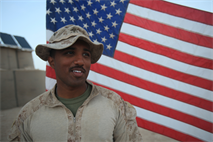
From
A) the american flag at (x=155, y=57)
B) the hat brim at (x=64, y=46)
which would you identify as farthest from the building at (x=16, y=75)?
the hat brim at (x=64, y=46)

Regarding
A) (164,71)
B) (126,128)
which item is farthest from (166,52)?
(126,128)

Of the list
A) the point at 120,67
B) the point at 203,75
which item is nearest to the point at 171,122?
the point at 203,75

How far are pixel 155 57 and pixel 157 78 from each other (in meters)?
0.44

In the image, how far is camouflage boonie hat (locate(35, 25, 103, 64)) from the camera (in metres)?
1.10

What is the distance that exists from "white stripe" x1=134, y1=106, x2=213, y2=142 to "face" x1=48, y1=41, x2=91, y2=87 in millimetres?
2021

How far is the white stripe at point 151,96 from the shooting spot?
255cm

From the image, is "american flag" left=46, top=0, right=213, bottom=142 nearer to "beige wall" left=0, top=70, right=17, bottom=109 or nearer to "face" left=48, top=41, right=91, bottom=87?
"face" left=48, top=41, right=91, bottom=87

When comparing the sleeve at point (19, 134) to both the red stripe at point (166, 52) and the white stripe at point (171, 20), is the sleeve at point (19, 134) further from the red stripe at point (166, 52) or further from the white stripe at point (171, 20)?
the white stripe at point (171, 20)

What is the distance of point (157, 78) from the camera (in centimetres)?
275

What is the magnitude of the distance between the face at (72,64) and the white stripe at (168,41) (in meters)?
1.89

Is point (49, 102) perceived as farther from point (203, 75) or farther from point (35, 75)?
point (35, 75)

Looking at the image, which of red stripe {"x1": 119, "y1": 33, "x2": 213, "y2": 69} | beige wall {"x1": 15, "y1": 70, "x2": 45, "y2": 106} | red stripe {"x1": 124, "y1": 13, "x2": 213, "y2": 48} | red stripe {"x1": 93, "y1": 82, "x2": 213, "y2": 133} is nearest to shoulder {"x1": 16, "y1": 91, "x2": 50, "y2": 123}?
red stripe {"x1": 93, "y1": 82, "x2": 213, "y2": 133}

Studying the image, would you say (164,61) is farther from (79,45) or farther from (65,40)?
(65,40)

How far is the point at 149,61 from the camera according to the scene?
2.79 meters
